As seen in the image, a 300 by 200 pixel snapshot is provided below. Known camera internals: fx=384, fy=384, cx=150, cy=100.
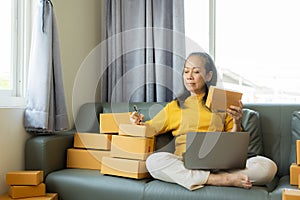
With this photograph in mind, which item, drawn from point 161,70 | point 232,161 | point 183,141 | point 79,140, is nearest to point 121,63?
point 161,70

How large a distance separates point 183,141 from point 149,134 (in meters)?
0.21

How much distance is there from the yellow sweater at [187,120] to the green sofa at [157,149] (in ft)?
Result: 0.25

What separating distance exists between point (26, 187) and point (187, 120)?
3.16 feet

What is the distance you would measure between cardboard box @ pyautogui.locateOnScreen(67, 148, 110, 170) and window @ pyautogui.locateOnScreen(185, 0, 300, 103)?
1155 mm

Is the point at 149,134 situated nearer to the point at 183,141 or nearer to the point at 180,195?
the point at 183,141

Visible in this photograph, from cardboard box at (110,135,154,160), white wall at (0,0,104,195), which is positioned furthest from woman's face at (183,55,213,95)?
white wall at (0,0,104,195)

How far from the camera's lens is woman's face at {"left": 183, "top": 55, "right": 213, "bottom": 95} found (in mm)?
2277

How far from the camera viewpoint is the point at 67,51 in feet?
9.21

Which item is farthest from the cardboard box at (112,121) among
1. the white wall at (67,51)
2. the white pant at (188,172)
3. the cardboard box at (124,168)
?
the white wall at (67,51)

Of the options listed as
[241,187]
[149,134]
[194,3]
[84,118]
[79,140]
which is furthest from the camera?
[194,3]

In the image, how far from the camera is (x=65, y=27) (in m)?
2.79

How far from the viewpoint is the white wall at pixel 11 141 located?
7.23 ft

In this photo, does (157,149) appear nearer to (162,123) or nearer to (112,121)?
(162,123)

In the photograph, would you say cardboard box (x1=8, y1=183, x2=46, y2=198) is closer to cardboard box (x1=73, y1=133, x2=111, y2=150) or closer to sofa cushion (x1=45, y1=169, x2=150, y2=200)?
sofa cushion (x1=45, y1=169, x2=150, y2=200)
